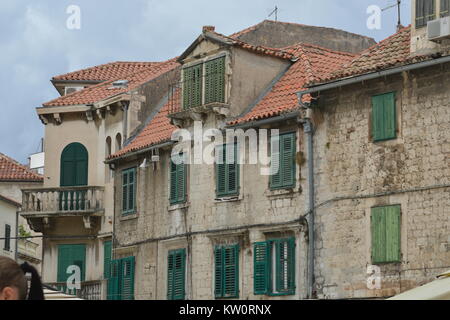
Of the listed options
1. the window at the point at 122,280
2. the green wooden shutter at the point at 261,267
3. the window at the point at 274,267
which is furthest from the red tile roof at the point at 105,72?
the window at the point at 274,267

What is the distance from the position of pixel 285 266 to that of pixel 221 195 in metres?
3.72

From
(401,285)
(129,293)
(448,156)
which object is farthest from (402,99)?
(129,293)

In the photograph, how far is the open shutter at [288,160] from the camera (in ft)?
109

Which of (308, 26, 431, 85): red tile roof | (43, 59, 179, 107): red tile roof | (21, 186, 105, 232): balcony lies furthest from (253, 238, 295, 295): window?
(43, 59, 179, 107): red tile roof

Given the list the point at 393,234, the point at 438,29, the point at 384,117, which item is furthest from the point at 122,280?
the point at 438,29

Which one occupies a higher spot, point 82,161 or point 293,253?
point 82,161

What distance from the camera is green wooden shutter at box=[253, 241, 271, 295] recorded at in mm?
33656

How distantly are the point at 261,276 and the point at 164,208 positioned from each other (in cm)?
615

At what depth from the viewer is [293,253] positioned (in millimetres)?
33000

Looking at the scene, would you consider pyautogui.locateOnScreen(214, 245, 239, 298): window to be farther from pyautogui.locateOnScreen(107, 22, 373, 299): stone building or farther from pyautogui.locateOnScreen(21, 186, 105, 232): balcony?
pyautogui.locateOnScreen(21, 186, 105, 232): balcony

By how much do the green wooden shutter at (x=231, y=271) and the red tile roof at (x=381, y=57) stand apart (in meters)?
6.22
